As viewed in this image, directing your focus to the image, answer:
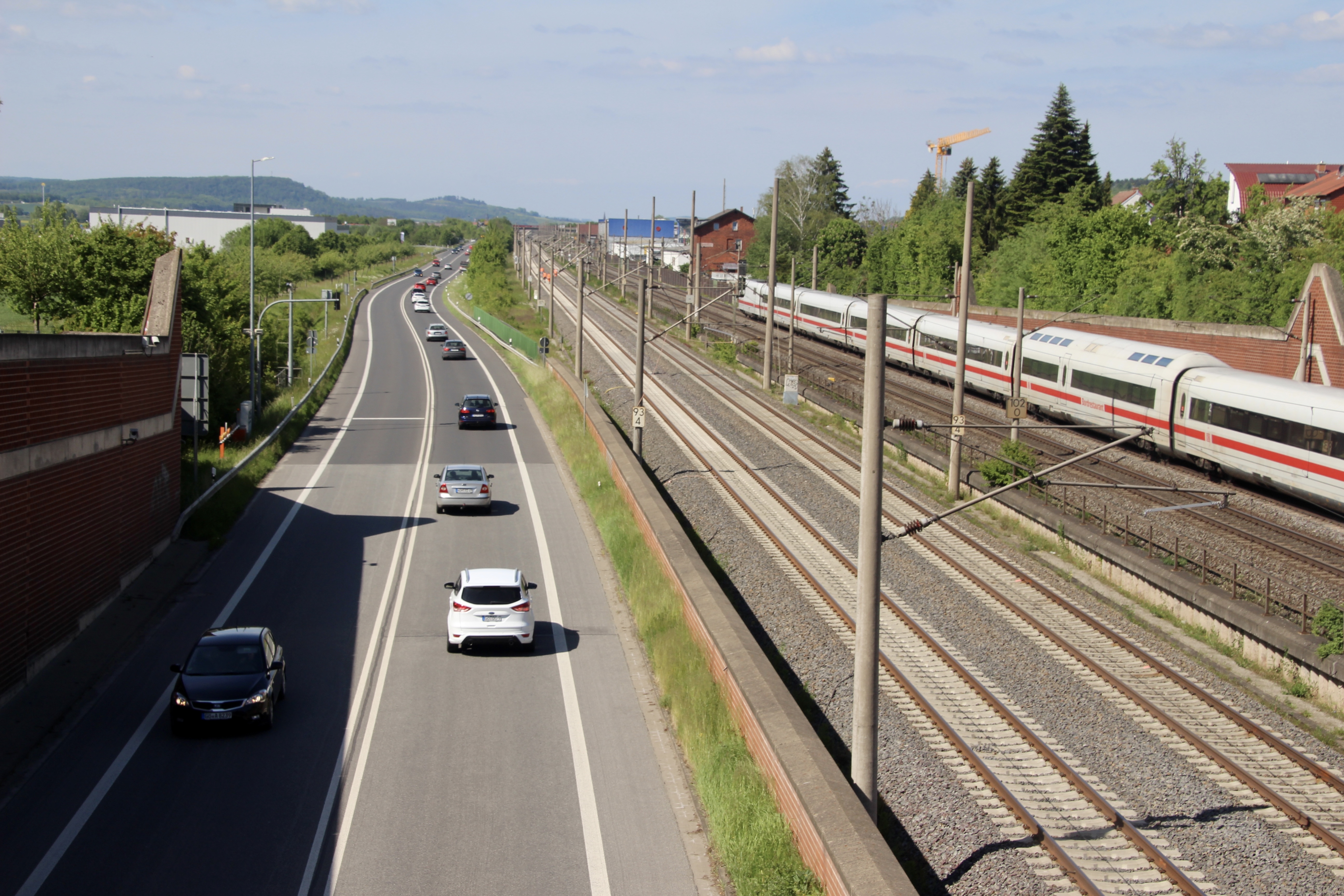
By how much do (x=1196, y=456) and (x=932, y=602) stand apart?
12.6 meters

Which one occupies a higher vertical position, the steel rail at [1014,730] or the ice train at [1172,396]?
the ice train at [1172,396]

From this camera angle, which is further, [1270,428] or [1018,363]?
[1018,363]

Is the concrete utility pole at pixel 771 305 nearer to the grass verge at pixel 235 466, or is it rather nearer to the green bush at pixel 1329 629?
the grass verge at pixel 235 466

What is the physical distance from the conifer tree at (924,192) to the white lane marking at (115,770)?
355 feet

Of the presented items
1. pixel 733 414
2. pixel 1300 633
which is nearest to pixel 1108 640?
pixel 1300 633

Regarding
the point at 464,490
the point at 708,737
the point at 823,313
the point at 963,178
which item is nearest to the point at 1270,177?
the point at 963,178

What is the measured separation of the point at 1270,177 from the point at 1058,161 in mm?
45378

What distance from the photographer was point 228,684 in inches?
603

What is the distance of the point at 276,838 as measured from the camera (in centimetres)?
1216

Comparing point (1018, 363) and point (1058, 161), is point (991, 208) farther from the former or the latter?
point (1018, 363)

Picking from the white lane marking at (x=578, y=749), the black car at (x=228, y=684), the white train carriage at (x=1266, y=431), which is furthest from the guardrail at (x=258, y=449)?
the white train carriage at (x=1266, y=431)

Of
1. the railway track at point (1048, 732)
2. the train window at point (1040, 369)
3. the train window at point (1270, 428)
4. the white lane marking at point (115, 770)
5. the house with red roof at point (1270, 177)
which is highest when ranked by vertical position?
the house with red roof at point (1270, 177)

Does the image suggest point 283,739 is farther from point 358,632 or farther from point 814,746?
point 814,746

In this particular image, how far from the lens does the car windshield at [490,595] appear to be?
1895 cm
